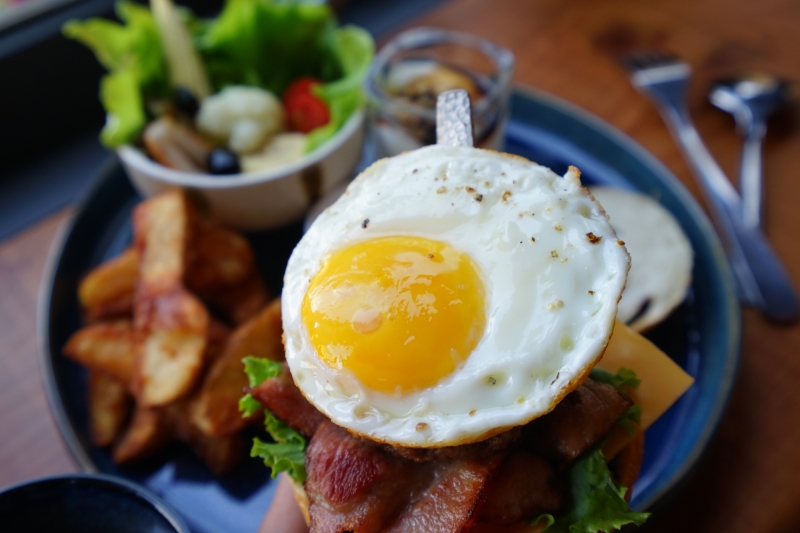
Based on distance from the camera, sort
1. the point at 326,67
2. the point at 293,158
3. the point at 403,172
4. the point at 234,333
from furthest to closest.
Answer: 1. the point at 326,67
2. the point at 293,158
3. the point at 234,333
4. the point at 403,172

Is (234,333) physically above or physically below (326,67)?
below

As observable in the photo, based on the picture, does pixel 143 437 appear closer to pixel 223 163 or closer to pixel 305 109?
pixel 223 163

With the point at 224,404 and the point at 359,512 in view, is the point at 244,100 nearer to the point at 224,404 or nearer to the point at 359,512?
the point at 224,404

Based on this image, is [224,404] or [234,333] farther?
[234,333]

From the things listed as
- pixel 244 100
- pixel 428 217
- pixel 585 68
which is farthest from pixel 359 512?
pixel 585 68

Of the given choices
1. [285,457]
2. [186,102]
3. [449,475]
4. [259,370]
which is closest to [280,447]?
[285,457]

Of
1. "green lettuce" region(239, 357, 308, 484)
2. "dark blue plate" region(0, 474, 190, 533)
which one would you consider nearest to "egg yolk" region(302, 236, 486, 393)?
"green lettuce" region(239, 357, 308, 484)
